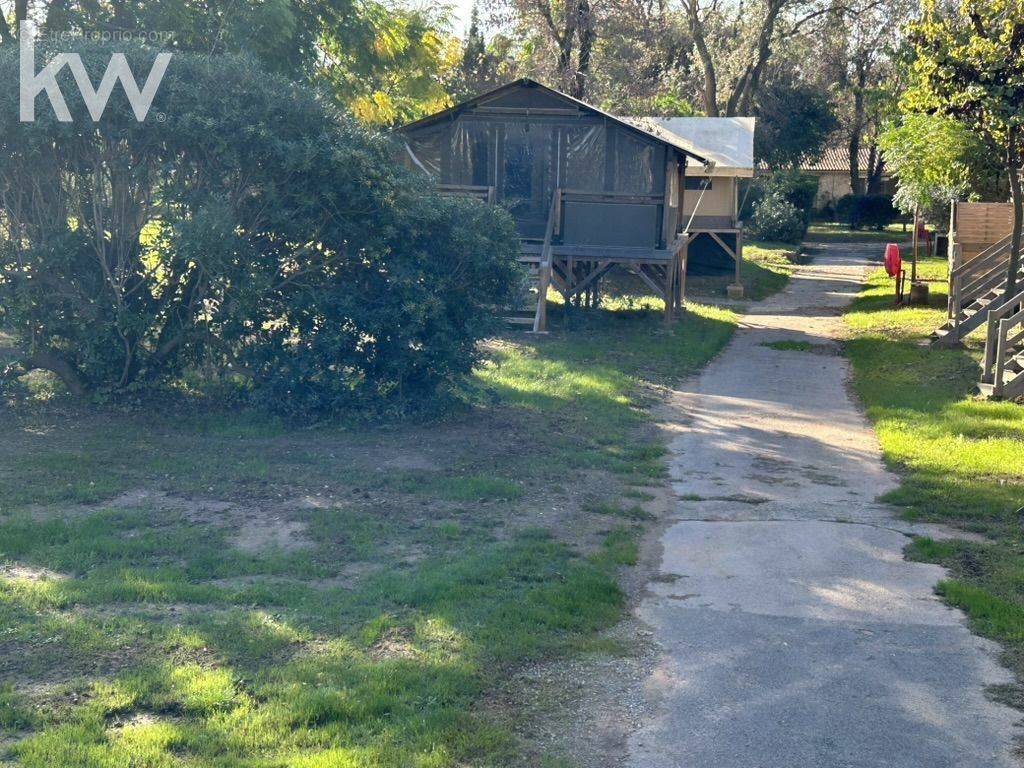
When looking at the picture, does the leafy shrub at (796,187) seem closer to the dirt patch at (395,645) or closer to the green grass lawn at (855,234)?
the green grass lawn at (855,234)

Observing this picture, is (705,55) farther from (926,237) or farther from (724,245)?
(926,237)

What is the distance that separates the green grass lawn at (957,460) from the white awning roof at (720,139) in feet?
33.4

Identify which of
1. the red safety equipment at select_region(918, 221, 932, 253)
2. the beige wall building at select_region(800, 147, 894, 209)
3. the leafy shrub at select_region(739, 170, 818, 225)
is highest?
the beige wall building at select_region(800, 147, 894, 209)

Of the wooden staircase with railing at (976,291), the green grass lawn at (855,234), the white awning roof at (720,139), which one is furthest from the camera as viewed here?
the green grass lawn at (855,234)

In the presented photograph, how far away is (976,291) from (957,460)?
8696 mm

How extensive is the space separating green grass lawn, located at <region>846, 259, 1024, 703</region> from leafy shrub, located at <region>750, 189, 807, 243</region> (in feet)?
78.7

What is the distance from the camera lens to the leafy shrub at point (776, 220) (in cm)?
4338

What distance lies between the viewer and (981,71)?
48.7 ft

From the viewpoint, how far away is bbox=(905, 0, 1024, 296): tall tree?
14.5m

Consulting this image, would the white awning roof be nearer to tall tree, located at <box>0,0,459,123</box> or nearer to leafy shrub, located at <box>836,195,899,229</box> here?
tall tree, located at <box>0,0,459,123</box>

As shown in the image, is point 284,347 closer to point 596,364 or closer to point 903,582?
point 596,364

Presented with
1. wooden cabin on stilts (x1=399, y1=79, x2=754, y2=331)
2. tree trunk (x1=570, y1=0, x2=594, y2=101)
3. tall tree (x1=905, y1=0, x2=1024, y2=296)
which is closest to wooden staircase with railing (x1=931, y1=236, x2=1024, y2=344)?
tall tree (x1=905, y1=0, x2=1024, y2=296)

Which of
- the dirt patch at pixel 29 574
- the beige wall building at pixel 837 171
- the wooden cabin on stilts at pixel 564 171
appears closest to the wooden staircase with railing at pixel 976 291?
the wooden cabin on stilts at pixel 564 171

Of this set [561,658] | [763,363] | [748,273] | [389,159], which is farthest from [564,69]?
[561,658]
